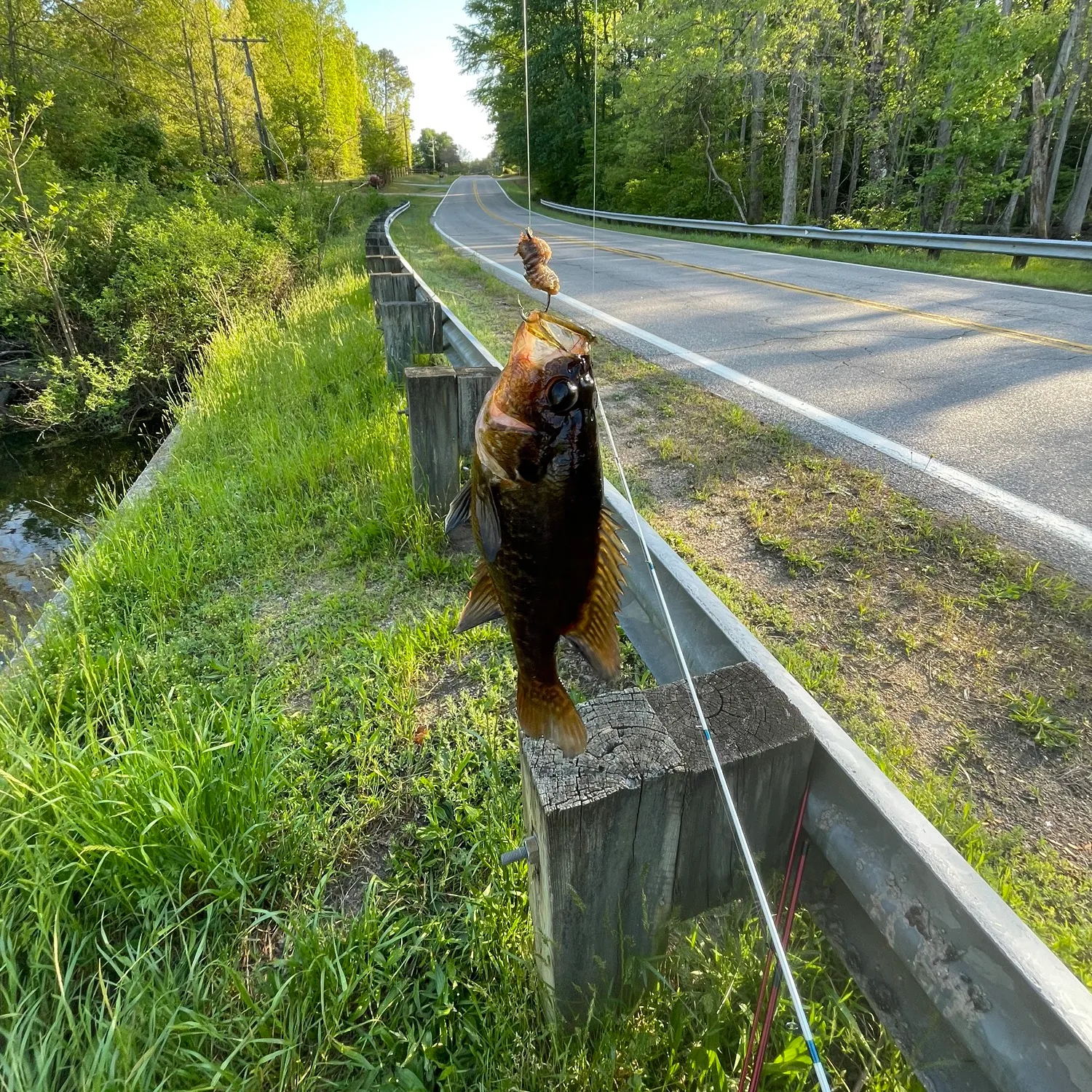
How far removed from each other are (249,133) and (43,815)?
3722cm

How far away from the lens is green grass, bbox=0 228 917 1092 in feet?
5.39

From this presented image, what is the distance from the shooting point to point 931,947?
1.08m

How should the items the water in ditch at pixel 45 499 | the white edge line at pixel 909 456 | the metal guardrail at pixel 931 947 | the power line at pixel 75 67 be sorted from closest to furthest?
the metal guardrail at pixel 931 947
the white edge line at pixel 909 456
the water in ditch at pixel 45 499
the power line at pixel 75 67

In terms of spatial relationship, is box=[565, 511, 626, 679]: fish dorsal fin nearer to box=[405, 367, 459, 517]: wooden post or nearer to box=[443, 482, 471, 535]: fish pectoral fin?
box=[443, 482, 471, 535]: fish pectoral fin

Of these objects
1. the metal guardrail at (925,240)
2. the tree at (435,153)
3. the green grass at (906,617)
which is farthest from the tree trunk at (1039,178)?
the tree at (435,153)

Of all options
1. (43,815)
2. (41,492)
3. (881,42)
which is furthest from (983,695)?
(881,42)

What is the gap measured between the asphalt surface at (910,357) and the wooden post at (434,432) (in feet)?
9.25

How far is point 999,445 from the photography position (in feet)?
15.4

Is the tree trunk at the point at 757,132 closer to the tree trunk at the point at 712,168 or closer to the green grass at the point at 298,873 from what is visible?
the tree trunk at the point at 712,168

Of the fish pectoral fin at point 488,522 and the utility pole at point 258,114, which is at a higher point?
the utility pole at point 258,114

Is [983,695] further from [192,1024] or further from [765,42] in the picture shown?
[765,42]

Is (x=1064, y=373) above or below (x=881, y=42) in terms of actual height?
below

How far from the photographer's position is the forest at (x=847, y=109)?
55.5 feet

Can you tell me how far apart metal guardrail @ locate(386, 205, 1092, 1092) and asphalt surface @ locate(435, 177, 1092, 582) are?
2798 mm
